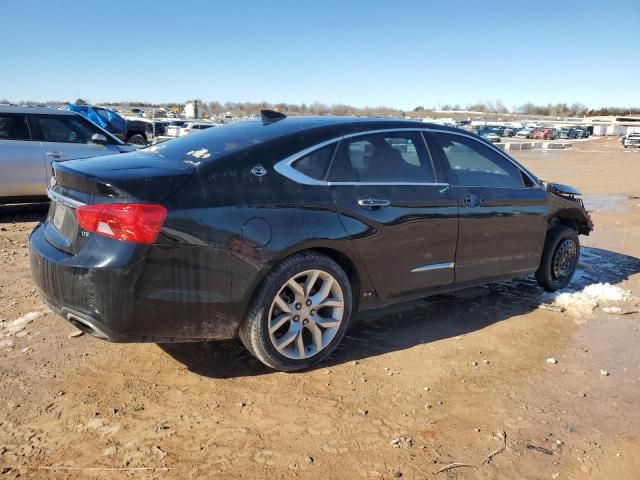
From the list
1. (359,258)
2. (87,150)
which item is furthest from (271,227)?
(87,150)

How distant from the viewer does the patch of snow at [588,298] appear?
5215 mm

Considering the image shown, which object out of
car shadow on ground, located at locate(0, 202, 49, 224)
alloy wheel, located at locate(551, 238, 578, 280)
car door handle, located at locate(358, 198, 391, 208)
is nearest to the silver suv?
car shadow on ground, located at locate(0, 202, 49, 224)

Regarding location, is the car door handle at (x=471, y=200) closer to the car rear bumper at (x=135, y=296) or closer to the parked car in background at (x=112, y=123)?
the car rear bumper at (x=135, y=296)

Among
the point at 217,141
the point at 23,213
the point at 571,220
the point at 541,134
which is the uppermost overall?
the point at 217,141

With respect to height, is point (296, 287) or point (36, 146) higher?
point (36, 146)

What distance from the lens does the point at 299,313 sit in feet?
11.8

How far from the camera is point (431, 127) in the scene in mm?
4469

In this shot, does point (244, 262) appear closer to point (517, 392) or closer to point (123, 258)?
point (123, 258)

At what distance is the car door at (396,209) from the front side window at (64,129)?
5.88 metres

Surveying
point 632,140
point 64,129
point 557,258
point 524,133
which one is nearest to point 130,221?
point 557,258

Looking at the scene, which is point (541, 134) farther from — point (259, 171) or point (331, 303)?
point (259, 171)

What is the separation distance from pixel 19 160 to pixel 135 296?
6003mm

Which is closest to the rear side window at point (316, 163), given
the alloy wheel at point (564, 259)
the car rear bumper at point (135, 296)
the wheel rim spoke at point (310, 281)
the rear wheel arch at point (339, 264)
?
the rear wheel arch at point (339, 264)

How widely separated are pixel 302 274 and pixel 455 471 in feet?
4.73
